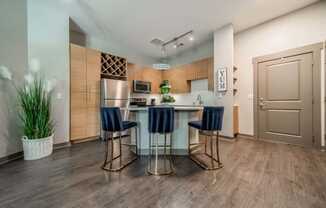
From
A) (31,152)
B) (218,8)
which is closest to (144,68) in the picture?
(218,8)

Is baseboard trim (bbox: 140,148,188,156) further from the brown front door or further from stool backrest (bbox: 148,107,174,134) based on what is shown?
the brown front door

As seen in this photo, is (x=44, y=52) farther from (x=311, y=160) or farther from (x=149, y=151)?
(x=311, y=160)

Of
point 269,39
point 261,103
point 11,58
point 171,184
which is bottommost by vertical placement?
point 171,184

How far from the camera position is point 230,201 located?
1.46 meters

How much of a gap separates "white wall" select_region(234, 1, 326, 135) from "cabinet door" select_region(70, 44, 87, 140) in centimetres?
431

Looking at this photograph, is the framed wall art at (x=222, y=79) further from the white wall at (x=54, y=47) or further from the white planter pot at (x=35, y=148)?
the white planter pot at (x=35, y=148)

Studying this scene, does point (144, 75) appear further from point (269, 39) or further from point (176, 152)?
point (269, 39)

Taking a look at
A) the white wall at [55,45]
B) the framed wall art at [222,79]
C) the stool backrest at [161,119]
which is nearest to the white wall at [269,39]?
the framed wall art at [222,79]

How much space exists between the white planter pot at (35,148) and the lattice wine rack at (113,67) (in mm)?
2305

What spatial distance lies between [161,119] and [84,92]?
259 cm

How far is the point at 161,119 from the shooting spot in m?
2.25

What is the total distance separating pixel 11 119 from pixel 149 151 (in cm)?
256

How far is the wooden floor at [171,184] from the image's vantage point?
4.78ft

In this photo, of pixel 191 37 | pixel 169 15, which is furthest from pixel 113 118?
pixel 191 37
